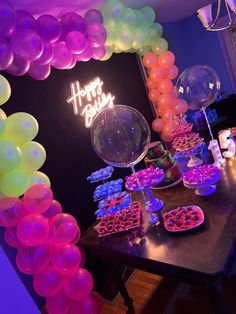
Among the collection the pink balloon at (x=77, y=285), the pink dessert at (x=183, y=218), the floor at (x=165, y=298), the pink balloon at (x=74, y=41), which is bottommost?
the floor at (x=165, y=298)

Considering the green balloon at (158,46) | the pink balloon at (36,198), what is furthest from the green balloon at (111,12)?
the pink balloon at (36,198)

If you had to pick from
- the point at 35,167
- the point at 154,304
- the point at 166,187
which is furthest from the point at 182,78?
the point at 154,304

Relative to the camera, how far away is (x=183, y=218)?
1.54 m

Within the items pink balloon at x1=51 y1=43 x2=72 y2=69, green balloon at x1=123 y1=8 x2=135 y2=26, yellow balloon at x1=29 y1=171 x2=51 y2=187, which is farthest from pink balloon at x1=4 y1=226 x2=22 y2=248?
green balloon at x1=123 y1=8 x2=135 y2=26

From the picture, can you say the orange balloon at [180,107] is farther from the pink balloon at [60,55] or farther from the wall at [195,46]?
the wall at [195,46]

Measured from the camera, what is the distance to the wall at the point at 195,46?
207 inches

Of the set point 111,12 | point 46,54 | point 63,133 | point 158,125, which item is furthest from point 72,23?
point 158,125

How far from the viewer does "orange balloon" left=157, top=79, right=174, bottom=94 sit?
→ 3641 mm

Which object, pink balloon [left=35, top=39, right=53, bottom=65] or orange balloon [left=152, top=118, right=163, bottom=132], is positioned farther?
orange balloon [left=152, top=118, right=163, bottom=132]

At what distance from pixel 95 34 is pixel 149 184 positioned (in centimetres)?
155

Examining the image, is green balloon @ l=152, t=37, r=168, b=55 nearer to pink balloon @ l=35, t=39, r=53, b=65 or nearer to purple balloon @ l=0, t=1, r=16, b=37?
pink balloon @ l=35, t=39, r=53, b=65

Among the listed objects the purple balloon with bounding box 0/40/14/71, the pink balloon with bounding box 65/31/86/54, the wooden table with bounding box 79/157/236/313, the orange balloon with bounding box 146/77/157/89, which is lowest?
the wooden table with bounding box 79/157/236/313

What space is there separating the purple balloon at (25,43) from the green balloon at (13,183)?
794 millimetres

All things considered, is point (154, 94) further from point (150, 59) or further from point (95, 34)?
point (95, 34)
